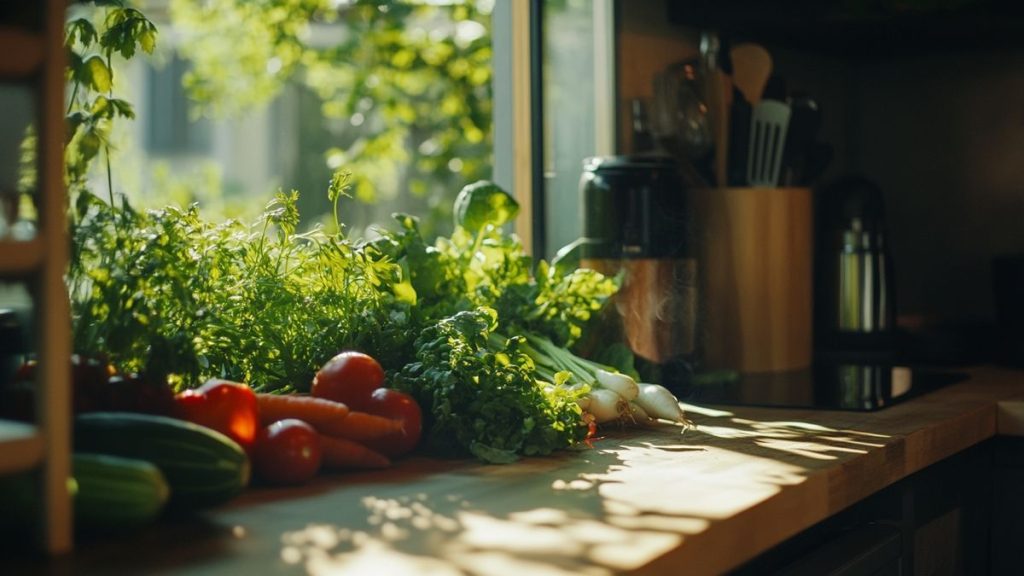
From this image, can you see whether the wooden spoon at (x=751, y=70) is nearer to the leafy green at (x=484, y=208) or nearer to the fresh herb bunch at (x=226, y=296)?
the leafy green at (x=484, y=208)

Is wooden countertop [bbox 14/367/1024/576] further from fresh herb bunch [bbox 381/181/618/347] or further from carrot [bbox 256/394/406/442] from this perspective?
fresh herb bunch [bbox 381/181/618/347]

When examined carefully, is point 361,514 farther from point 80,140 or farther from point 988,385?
Answer: point 988,385

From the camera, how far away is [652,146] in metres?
2.02

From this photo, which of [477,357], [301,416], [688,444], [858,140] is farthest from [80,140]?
[858,140]

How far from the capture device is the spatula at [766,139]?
1.88m

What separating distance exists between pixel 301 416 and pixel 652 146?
101 centimetres

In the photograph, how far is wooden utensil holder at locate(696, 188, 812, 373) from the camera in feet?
6.17

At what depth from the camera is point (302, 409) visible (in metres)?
1.18

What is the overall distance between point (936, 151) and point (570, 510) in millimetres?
1667

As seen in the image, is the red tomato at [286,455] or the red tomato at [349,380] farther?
the red tomato at [349,380]

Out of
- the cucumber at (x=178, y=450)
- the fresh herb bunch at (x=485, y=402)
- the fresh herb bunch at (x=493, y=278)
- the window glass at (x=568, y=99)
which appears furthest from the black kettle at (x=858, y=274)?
the cucumber at (x=178, y=450)

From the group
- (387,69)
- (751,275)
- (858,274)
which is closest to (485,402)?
(751,275)

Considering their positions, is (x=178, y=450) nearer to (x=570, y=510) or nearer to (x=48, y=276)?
(x=48, y=276)

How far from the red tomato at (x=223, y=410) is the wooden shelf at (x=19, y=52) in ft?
1.18
